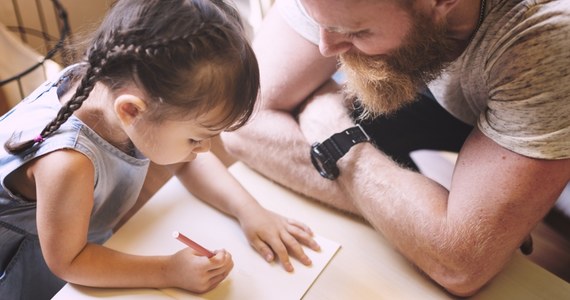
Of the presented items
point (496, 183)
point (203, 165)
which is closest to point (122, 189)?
point (203, 165)

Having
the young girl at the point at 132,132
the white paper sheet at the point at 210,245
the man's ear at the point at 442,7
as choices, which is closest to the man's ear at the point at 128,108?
the young girl at the point at 132,132

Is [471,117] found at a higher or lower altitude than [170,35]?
lower

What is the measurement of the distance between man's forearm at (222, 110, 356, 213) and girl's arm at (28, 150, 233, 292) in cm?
Result: 23

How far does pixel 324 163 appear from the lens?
0.95 m

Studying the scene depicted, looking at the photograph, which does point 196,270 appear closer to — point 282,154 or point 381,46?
point 282,154

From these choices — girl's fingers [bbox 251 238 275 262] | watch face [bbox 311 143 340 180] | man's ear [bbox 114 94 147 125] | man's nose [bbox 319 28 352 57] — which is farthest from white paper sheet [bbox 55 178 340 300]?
man's nose [bbox 319 28 352 57]

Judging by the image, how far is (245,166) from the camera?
42.0 inches

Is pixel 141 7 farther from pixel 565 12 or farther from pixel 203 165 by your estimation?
pixel 565 12

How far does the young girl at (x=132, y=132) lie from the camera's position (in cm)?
71

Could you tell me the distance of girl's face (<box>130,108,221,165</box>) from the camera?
78cm

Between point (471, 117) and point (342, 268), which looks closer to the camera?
point (342, 268)

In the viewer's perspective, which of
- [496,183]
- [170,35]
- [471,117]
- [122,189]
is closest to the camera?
[170,35]

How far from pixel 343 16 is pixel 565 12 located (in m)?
0.32

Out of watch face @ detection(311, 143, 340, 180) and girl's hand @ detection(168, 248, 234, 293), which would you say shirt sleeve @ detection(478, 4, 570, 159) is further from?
girl's hand @ detection(168, 248, 234, 293)
